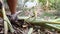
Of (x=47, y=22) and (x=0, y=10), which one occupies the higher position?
(x=0, y=10)

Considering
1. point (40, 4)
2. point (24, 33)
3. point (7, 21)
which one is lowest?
point (24, 33)

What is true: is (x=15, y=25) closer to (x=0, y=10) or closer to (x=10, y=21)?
(x=10, y=21)

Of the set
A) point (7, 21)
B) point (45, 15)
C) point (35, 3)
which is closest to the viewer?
point (7, 21)

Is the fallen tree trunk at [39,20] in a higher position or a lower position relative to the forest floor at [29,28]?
higher

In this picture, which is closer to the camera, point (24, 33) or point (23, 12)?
point (24, 33)

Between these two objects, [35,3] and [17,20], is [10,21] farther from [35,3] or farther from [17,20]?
[35,3]

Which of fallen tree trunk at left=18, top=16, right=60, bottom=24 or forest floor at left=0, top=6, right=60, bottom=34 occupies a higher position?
fallen tree trunk at left=18, top=16, right=60, bottom=24

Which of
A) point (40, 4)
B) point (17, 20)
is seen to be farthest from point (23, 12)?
point (40, 4)

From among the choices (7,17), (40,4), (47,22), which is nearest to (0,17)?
(7,17)

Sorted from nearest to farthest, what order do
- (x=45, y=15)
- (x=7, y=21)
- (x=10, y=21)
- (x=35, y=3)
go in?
(x=7, y=21), (x=10, y=21), (x=45, y=15), (x=35, y=3)
